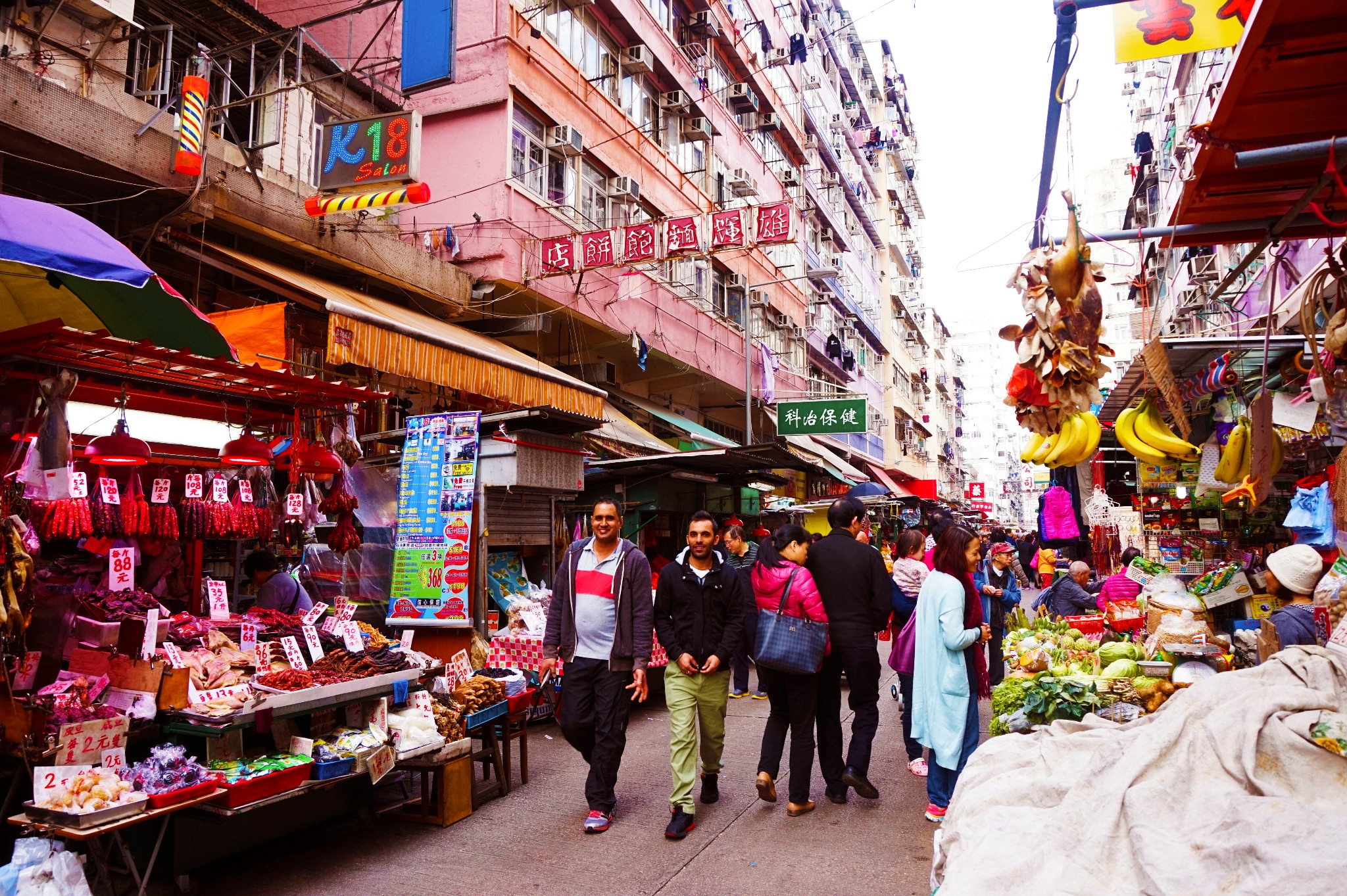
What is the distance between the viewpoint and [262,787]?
467 centimetres

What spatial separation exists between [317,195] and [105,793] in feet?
25.7

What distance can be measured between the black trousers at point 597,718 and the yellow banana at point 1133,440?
12.9 feet

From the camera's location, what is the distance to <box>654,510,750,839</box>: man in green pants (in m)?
5.69

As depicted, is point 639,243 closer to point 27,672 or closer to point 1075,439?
point 1075,439

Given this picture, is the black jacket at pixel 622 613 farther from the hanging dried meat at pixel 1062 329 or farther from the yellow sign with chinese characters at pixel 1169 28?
the yellow sign with chinese characters at pixel 1169 28

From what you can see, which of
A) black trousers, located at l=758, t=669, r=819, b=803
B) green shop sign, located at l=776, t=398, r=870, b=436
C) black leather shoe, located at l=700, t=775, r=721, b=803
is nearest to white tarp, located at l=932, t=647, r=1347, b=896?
black trousers, located at l=758, t=669, r=819, b=803

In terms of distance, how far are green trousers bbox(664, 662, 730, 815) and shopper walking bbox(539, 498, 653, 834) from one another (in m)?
0.24

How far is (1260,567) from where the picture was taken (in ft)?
27.6

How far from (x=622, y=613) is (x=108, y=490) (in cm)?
375

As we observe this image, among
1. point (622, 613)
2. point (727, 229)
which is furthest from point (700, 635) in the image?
point (727, 229)

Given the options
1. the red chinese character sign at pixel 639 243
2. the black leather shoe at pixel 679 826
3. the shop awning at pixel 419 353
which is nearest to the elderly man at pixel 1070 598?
the black leather shoe at pixel 679 826

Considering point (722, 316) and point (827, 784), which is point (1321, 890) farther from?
point (722, 316)

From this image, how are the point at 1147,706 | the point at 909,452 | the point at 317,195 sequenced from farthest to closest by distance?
the point at 909,452
the point at 317,195
the point at 1147,706

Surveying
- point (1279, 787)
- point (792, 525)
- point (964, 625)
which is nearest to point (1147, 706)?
point (964, 625)
